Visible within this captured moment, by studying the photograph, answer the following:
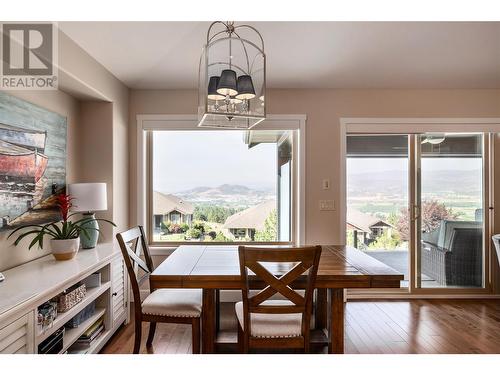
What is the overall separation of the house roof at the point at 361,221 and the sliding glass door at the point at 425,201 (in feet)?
0.04

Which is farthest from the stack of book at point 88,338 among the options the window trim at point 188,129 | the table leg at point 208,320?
the window trim at point 188,129

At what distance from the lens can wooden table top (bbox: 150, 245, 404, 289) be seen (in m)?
1.76

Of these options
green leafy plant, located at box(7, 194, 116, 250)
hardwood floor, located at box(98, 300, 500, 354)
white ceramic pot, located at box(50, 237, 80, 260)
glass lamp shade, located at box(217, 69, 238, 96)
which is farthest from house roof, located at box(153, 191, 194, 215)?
glass lamp shade, located at box(217, 69, 238, 96)

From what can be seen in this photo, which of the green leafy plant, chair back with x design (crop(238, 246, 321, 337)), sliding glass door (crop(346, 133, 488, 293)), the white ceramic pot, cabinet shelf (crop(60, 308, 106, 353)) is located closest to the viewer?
chair back with x design (crop(238, 246, 321, 337))

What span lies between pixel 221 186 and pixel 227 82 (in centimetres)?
196

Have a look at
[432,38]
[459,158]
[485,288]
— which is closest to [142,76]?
[432,38]

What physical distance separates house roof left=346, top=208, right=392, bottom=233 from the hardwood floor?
0.83 metres

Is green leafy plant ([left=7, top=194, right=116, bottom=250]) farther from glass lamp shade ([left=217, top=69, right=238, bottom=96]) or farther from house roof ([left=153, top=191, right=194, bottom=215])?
glass lamp shade ([left=217, top=69, right=238, bottom=96])

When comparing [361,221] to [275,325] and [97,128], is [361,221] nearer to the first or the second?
[275,325]

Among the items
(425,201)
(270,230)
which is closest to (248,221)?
(270,230)

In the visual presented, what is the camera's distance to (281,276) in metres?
1.77

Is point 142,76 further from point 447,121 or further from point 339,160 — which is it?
point 447,121

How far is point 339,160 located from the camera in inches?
135
